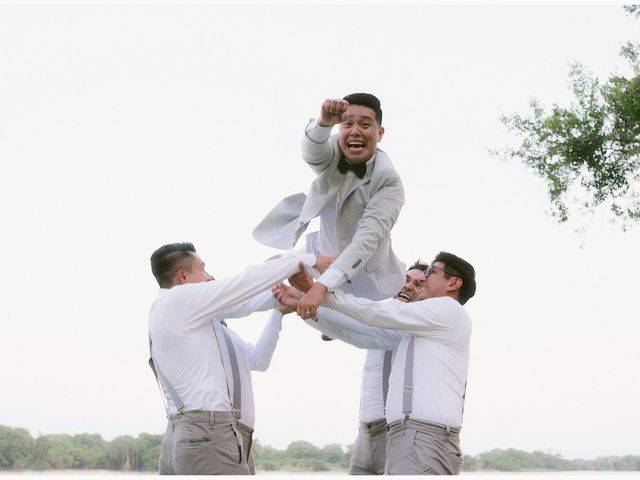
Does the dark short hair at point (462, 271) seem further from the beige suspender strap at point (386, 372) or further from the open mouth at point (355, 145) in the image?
the open mouth at point (355, 145)

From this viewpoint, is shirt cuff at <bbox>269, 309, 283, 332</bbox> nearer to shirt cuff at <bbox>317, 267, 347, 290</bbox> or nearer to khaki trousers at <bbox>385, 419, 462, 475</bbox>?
shirt cuff at <bbox>317, 267, 347, 290</bbox>

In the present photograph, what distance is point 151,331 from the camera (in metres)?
5.59

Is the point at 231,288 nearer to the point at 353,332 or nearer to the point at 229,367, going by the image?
the point at 229,367

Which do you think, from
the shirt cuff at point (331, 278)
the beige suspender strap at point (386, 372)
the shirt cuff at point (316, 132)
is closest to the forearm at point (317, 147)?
the shirt cuff at point (316, 132)

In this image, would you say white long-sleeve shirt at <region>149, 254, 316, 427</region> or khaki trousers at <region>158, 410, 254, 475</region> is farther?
white long-sleeve shirt at <region>149, 254, 316, 427</region>

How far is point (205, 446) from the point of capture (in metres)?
5.17

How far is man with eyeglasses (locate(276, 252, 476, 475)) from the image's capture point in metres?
5.33

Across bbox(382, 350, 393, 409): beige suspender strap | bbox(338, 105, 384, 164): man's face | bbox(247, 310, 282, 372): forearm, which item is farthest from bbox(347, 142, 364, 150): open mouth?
bbox(382, 350, 393, 409): beige suspender strap

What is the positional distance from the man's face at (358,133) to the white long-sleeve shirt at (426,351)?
0.82 m

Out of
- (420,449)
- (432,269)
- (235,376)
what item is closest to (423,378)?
(420,449)

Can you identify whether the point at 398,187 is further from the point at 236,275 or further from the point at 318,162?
the point at 236,275

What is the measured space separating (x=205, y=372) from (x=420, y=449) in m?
1.29

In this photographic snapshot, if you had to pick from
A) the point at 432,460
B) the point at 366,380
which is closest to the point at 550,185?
the point at 366,380

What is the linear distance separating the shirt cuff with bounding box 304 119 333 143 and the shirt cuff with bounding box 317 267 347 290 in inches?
29.2
